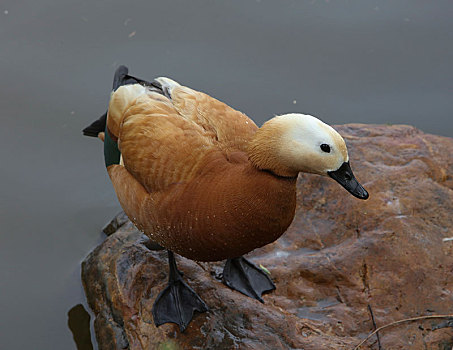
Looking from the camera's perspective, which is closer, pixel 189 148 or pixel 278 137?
pixel 278 137

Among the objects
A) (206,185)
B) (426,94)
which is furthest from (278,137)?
(426,94)

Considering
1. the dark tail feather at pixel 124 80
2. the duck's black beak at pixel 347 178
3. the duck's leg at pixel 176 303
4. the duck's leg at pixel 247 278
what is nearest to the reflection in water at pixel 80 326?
the duck's leg at pixel 176 303

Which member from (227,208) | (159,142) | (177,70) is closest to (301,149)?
(227,208)

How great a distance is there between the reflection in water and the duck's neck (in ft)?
6.43

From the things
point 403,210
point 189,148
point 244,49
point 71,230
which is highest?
point 189,148

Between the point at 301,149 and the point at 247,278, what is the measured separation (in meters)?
1.13

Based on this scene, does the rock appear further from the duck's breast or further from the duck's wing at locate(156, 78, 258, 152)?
the duck's wing at locate(156, 78, 258, 152)

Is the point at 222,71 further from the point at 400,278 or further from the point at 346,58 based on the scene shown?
the point at 400,278

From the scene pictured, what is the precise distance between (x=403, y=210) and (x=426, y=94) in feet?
7.22

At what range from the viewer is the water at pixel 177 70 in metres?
5.05

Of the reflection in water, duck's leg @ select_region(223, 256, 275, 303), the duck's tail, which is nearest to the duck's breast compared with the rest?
duck's leg @ select_region(223, 256, 275, 303)

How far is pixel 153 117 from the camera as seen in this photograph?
3305mm

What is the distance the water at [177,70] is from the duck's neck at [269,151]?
228 centimetres

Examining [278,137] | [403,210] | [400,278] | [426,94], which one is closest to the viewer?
[278,137]
